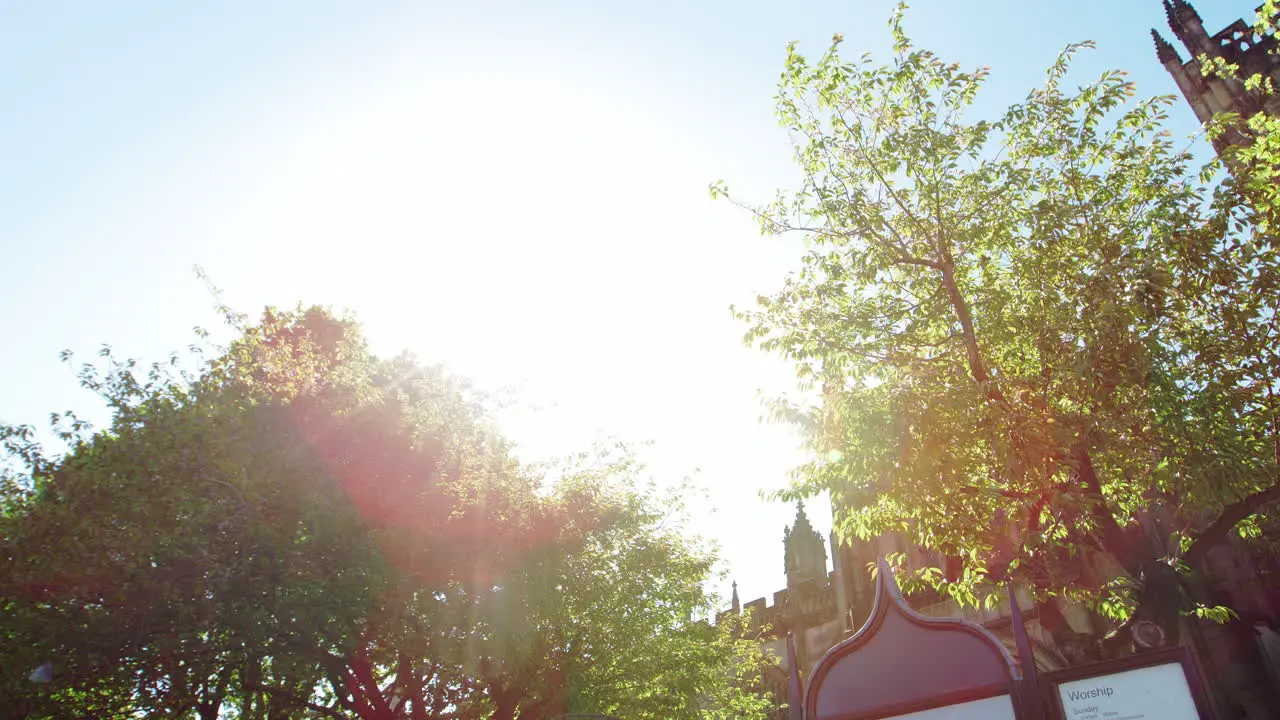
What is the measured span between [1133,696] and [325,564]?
13.3 meters

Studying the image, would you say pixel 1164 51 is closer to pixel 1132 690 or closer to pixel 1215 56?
pixel 1215 56

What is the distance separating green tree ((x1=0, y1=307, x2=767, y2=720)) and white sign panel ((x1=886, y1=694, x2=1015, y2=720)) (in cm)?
1115

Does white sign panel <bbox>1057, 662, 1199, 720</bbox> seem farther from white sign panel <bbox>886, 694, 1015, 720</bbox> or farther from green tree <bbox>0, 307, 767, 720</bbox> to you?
green tree <bbox>0, 307, 767, 720</bbox>

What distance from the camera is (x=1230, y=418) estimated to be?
10320 mm

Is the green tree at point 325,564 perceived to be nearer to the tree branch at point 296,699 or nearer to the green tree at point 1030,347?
the tree branch at point 296,699

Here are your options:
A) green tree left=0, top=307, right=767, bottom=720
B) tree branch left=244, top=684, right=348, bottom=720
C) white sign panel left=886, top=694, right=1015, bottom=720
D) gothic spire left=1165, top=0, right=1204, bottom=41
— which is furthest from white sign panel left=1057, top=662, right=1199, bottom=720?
gothic spire left=1165, top=0, right=1204, bottom=41

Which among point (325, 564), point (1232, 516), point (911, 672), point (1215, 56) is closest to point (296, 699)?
point (325, 564)

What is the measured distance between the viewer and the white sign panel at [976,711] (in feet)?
16.4

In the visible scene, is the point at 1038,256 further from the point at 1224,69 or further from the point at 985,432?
the point at 1224,69

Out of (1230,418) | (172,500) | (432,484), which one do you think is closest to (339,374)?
(432,484)

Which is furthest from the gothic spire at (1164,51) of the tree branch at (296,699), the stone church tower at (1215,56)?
the tree branch at (296,699)

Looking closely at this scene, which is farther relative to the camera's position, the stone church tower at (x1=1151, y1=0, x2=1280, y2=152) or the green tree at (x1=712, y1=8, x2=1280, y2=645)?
the stone church tower at (x1=1151, y1=0, x2=1280, y2=152)

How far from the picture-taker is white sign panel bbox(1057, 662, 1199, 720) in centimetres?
442

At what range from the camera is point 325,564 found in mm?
14023
